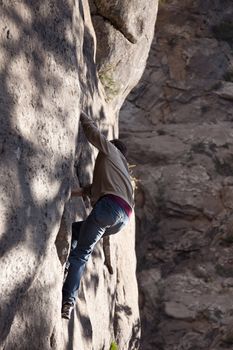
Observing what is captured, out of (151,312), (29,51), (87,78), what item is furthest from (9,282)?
(151,312)

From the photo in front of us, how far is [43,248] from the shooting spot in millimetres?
4727

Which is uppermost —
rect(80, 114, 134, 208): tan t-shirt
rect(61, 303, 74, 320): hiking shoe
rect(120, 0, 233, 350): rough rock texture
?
rect(80, 114, 134, 208): tan t-shirt

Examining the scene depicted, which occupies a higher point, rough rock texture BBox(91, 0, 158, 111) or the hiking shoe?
rough rock texture BBox(91, 0, 158, 111)

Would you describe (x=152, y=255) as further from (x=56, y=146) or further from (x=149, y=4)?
(x=56, y=146)

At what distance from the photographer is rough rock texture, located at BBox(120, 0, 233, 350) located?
12.8 metres

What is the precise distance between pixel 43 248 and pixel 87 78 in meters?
3.68

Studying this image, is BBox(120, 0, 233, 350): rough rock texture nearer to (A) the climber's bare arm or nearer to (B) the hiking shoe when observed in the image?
(A) the climber's bare arm

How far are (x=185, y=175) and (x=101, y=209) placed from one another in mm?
8941

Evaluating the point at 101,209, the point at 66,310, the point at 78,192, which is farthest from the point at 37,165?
the point at 78,192

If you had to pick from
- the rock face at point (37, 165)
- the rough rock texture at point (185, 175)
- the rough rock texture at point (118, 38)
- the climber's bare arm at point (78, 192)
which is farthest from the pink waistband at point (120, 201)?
the rough rock texture at point (185, 175)

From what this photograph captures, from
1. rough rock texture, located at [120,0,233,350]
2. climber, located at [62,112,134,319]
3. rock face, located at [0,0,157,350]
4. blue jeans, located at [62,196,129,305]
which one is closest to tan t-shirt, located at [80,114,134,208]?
climber, located at [62,112,134,319]

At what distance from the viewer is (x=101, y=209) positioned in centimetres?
590

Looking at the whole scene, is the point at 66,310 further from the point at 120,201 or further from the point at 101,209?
the point at 120,201

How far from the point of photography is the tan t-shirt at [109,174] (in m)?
5.99
